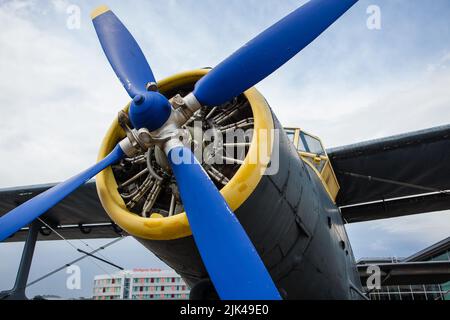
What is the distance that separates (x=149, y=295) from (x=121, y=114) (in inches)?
2822

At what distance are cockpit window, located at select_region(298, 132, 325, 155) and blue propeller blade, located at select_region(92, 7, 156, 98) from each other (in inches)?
99.9

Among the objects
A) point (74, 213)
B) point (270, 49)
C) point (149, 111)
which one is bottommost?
point (149, 111)

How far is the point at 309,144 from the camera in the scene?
5.52 m

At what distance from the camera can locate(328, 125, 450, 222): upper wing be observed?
252 inches

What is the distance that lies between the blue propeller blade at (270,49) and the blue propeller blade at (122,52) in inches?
37.0

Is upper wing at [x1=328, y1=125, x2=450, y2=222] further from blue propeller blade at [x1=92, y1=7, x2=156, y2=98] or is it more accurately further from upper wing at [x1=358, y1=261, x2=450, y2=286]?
blue propeller blade at [x1=92, y1=7, x2=156, y2=98]

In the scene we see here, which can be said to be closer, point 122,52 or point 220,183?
point 220,183

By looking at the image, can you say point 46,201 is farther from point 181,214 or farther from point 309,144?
point 309,144

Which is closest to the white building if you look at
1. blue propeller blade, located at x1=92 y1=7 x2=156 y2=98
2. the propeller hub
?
blue propeller blade, located at x1=92 y1=7 x2=156 y2=98

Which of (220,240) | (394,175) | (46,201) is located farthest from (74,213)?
(394,175)

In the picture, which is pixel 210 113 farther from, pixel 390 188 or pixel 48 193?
pixel 390 188

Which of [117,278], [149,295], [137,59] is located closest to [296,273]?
[137,59]

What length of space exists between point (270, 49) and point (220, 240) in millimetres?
1806

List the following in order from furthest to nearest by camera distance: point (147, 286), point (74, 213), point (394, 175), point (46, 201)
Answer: point (147, 286)
point (74, 213)
point (394, 175)
point (46, 201)
